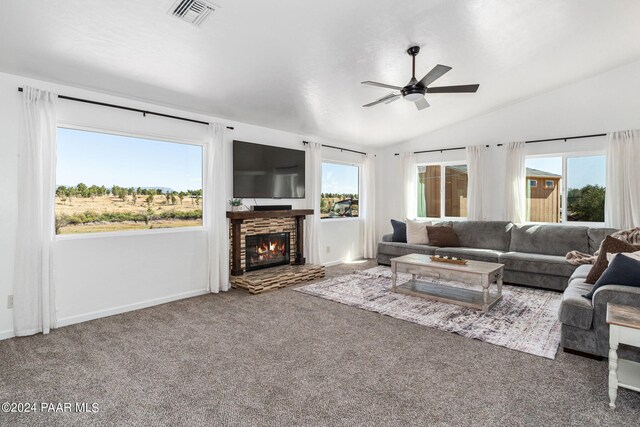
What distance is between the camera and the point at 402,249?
617 centimetres

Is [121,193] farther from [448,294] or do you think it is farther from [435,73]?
[448,294]

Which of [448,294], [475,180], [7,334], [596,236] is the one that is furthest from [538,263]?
[7,334]

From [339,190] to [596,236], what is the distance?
434 cm

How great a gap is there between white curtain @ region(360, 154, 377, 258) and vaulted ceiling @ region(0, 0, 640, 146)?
8.36 ft

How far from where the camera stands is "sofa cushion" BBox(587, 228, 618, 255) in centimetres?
485

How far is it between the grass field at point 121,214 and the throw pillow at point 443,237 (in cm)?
402

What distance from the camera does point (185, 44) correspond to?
2936mm

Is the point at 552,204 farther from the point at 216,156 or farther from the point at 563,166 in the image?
the point at 216,156

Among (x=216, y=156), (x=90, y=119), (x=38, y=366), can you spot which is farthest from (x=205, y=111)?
(x=38, y=366)

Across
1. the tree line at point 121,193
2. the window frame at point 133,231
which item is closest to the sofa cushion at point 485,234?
the window frame at point 133,231

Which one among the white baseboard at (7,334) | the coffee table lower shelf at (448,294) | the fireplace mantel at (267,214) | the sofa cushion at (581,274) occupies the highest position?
the fireplace mantel at (267,214)

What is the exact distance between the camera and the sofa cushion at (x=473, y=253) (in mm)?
5191

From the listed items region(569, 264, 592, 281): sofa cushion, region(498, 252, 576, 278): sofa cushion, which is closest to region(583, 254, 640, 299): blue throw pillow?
region(569, 264, 592, 281): sofa cushion

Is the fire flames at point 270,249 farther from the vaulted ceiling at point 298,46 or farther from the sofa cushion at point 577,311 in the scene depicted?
the sofa cushion at point 577,311
